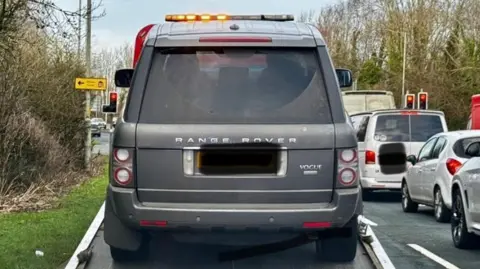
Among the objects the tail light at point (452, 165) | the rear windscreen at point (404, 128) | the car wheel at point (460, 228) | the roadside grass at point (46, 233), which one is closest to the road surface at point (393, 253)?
the car wheel at point (460, 228)

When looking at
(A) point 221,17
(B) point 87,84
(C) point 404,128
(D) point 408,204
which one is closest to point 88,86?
(B) point 87,84

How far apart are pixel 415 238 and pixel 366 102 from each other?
54.1 ft

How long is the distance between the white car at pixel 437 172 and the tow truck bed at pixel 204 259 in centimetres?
508

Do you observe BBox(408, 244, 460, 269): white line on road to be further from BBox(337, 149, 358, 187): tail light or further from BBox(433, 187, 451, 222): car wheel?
BBox(433, 187, 451, 222): car wheel

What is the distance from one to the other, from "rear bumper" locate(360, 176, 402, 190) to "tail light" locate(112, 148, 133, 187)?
10057 mm

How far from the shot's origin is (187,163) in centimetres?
550

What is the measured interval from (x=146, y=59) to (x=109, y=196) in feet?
3.64

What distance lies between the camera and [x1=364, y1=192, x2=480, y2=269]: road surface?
306 inches

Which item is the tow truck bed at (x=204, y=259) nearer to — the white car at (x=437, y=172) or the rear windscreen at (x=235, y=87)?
the rear windscreen at (x=235, y=87)

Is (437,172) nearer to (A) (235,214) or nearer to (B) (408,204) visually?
(B) (408,204)

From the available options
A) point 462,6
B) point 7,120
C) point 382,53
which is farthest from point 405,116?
point 382,53

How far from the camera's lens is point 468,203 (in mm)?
8570

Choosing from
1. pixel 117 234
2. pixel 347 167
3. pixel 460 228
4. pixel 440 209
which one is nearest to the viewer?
pixel 347 167

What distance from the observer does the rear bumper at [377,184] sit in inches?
596
